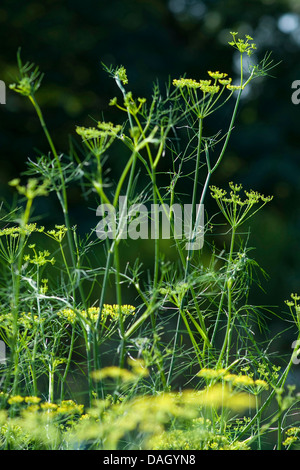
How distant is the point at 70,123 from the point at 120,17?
1.07 m

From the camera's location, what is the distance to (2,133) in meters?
4.83

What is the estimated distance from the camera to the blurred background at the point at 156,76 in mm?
4859

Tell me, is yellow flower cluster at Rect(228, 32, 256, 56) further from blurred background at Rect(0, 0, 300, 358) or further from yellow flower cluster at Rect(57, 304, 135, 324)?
blurred background at Rect(0, 0, 300, 358)

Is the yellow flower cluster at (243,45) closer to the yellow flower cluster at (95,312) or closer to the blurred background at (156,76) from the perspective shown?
the yellow flower cluster at (95,312)

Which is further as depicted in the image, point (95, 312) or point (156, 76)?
point (156, 76)

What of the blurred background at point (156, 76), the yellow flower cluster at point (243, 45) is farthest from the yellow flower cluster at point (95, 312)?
the blurred background at point (156, 76)

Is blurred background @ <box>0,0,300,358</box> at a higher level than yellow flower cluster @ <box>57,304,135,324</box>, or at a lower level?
higher

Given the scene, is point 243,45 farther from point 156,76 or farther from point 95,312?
point 156,76

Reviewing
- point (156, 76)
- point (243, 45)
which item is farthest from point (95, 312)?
point (156, 76)

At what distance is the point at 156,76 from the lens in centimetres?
477

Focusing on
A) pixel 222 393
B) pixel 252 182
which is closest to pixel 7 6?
pixel 252 182

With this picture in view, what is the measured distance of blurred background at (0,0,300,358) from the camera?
4.86 meters

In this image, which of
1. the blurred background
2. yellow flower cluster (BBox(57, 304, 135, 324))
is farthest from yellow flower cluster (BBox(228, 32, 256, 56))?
the blurred background
